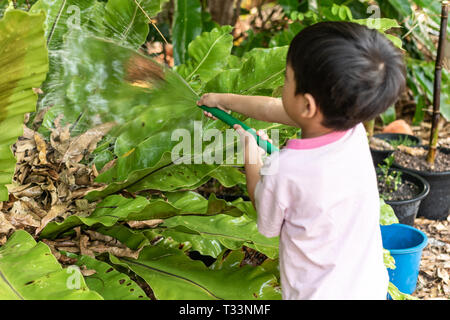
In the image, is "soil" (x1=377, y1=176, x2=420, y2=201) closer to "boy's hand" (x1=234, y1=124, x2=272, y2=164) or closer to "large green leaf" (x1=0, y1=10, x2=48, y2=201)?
"boy's hand" (x1=234, y1=124, x2=272, y2=164)

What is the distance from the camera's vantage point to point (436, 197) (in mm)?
2564

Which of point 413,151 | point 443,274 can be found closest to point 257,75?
point 443,274

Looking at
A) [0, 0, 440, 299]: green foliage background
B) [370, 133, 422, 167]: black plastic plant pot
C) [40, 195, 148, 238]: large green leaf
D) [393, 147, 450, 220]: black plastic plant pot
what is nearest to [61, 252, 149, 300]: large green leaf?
[0, 0, 440, 299]: green foliage background

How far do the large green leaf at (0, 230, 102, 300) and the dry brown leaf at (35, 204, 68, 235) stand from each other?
0.62ft

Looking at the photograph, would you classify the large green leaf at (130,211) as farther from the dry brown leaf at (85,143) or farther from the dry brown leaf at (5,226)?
the dry brown leaf at (85,143)

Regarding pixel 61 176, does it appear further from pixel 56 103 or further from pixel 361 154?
pixel 361 154

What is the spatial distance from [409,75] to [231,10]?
123 centimetres

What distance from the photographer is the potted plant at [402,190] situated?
88.8 inches

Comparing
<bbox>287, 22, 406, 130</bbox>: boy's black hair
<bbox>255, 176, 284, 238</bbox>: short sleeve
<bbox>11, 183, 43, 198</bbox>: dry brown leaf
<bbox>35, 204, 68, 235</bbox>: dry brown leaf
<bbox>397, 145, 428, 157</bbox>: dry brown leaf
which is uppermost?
<bbox>287, 22, 406, 130</bbox>: boy's black hair

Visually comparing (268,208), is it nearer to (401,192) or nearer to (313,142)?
(313,142)

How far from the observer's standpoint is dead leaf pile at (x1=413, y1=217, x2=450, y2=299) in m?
2.06

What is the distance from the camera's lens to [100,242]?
5.04 ft

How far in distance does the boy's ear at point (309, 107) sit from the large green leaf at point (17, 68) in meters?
0.56
